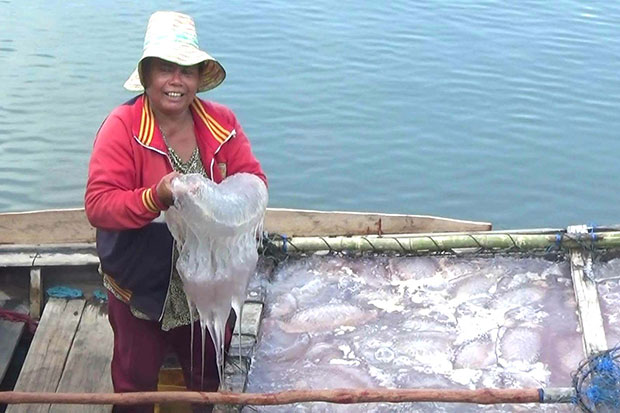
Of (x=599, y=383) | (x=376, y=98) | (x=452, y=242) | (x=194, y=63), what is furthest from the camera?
(x=376, y=98)

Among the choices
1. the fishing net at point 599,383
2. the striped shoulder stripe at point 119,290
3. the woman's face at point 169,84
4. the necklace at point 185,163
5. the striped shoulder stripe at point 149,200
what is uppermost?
the woman's face at point 169,84

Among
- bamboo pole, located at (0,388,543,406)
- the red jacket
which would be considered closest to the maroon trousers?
the red jacket

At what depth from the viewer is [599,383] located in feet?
10.2

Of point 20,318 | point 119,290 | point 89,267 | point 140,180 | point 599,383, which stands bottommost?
point 599,383

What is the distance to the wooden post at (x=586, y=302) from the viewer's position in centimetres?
346

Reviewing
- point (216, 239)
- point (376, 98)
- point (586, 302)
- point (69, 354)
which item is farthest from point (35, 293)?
point (376, 98)

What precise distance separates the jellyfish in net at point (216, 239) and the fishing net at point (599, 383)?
1.40 m

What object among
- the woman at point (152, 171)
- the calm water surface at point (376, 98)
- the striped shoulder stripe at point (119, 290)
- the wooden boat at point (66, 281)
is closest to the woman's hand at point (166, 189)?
the woman at point (152, 171)

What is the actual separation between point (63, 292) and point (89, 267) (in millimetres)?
244

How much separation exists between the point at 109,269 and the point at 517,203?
6.53m

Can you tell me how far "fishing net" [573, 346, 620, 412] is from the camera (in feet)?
10.0

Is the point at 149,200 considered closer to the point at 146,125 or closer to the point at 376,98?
the point at 146,125

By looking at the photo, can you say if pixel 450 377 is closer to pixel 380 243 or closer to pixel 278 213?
pixel 380 243

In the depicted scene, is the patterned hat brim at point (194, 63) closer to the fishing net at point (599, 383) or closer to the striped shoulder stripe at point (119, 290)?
the striped shoulder stripe at point (119, 290)
